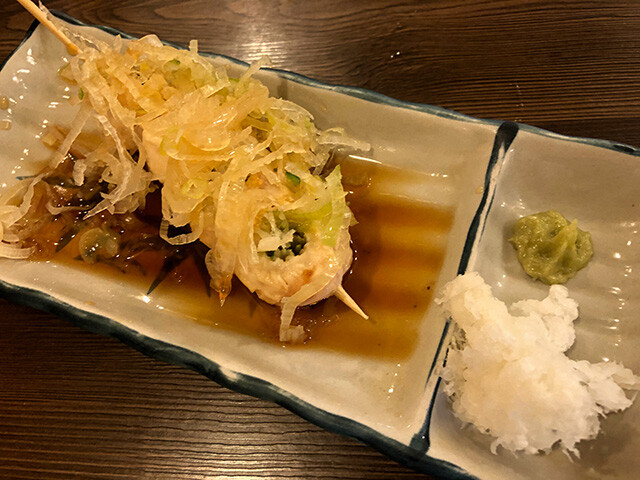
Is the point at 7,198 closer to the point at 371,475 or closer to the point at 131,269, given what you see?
the point at 131,269

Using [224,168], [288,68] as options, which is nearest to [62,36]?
[224,168]

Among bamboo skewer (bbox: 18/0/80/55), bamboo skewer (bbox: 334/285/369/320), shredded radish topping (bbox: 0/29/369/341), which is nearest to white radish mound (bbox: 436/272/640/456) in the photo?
bamboo skewer (bbox: 334/285/369/320)

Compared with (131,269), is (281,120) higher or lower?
higher

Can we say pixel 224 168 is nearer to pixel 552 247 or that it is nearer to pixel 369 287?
pixel 369 287

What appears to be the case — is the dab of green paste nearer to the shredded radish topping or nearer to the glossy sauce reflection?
the glossy sauce reflection

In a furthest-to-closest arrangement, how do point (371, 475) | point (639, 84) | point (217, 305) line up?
1. point (639, 84)
2. point (217, 305)
3. point (371, 475)

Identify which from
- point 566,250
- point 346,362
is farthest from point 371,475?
point 566,250

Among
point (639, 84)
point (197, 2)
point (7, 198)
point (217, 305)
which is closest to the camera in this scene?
point (217, 305)
